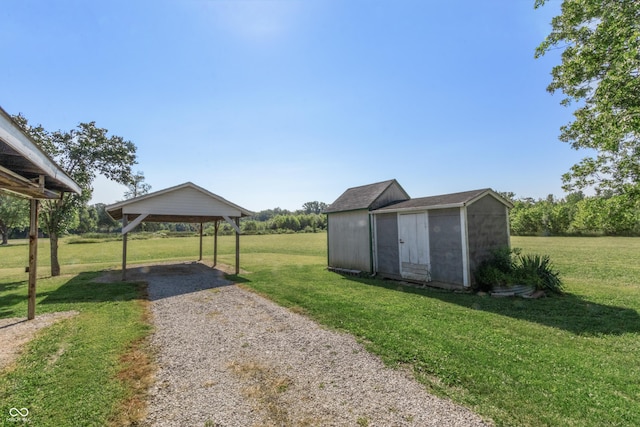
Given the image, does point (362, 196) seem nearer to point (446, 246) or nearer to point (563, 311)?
point (446, 246)

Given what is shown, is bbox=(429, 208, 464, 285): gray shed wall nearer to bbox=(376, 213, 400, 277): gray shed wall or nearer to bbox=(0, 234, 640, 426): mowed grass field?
bbox=(0, 234, 640, 426): mowed grass field

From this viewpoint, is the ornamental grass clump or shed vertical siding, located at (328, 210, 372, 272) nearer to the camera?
the ornamental grass clump

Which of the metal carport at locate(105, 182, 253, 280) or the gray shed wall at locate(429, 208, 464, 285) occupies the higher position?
the metal carport at locate(105, 182, 253, 280)

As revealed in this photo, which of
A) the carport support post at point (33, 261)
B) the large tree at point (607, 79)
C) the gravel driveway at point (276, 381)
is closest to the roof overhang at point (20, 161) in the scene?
the carport support post at point (33, 261)

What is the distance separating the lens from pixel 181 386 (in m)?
3.46

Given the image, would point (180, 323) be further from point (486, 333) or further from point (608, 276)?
point (608, 276)

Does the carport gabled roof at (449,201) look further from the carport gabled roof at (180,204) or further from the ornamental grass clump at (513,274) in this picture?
the carport gabled roof at (180,204)

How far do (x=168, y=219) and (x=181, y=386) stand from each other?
13.6 m

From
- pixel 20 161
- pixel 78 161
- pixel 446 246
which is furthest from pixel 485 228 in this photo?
pixel 78 161

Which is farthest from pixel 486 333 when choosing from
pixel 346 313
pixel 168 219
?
pixel 168 219

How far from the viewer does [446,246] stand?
923 cm

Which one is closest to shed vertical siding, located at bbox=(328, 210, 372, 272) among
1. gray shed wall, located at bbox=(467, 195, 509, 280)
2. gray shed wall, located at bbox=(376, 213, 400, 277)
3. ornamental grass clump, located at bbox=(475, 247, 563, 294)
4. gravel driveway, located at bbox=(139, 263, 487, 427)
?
gray shed wall, located at bbox=(376, 213, 400, 277)

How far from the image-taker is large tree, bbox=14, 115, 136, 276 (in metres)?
12.5

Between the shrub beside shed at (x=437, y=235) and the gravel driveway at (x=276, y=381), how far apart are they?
5.42 m
